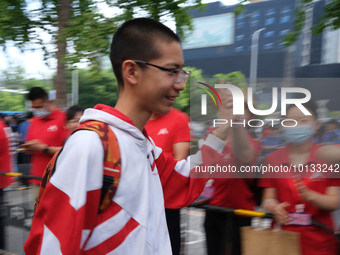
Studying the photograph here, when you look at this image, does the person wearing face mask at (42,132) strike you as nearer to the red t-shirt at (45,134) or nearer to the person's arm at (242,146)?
the red t-shirt at (45,134)

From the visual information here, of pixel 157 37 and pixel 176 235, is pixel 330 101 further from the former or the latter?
pixel 176 235

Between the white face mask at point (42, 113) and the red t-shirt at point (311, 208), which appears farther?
the white face mask at point (42, 113)

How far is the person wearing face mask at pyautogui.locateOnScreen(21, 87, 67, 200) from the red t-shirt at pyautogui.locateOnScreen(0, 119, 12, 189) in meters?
0.20

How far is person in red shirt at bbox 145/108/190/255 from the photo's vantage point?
10.6 ft

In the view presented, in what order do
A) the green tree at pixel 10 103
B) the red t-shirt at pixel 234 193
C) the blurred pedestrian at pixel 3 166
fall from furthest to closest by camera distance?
the green tree at pixel 10 103
the blurred pedestrian at pixel 3 166
the red t-shirt at pixel 234 193

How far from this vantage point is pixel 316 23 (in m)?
3.96

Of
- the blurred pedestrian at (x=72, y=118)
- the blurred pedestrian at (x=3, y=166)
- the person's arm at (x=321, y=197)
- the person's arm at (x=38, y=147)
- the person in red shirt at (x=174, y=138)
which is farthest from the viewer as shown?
the blurred pedestrian at (x=72, y=118)

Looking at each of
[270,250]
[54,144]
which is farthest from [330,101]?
[54,144]

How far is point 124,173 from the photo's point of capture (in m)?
1.24

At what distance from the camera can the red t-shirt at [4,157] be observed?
4074mm

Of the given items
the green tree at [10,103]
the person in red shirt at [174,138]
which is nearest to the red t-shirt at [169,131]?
the person in red shirt at [174,138]

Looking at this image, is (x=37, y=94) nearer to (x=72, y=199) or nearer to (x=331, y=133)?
(x=331, y=133)

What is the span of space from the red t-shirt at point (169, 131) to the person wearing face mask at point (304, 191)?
40.8 inches

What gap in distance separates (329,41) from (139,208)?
14.0ft
